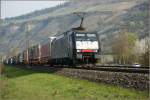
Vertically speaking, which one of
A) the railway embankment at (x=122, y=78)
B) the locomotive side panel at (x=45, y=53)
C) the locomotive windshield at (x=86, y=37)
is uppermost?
the locomotive windshield at (x=86, y=37)

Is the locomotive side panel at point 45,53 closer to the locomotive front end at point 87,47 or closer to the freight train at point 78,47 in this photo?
the freight train at point 78,47

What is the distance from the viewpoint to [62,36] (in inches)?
1831

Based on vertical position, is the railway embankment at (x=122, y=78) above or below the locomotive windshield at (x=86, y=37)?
below

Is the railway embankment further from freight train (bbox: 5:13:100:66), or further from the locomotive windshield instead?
the locomotive windshield

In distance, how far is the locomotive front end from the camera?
4006cm

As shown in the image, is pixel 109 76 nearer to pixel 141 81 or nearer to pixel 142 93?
pixel 141 81

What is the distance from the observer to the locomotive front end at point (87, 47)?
40062mm

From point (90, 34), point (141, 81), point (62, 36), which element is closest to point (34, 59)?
point (62, 36)

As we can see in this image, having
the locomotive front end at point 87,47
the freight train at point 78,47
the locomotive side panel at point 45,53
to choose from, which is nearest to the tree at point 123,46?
the locomotive side panel at point 45,53

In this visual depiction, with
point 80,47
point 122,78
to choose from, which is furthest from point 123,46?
point 122,78

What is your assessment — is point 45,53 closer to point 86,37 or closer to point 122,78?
point 86,37

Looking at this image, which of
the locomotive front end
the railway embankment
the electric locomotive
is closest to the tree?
the electric locomotive

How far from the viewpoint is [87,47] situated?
134 feet

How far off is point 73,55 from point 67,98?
22.7m
